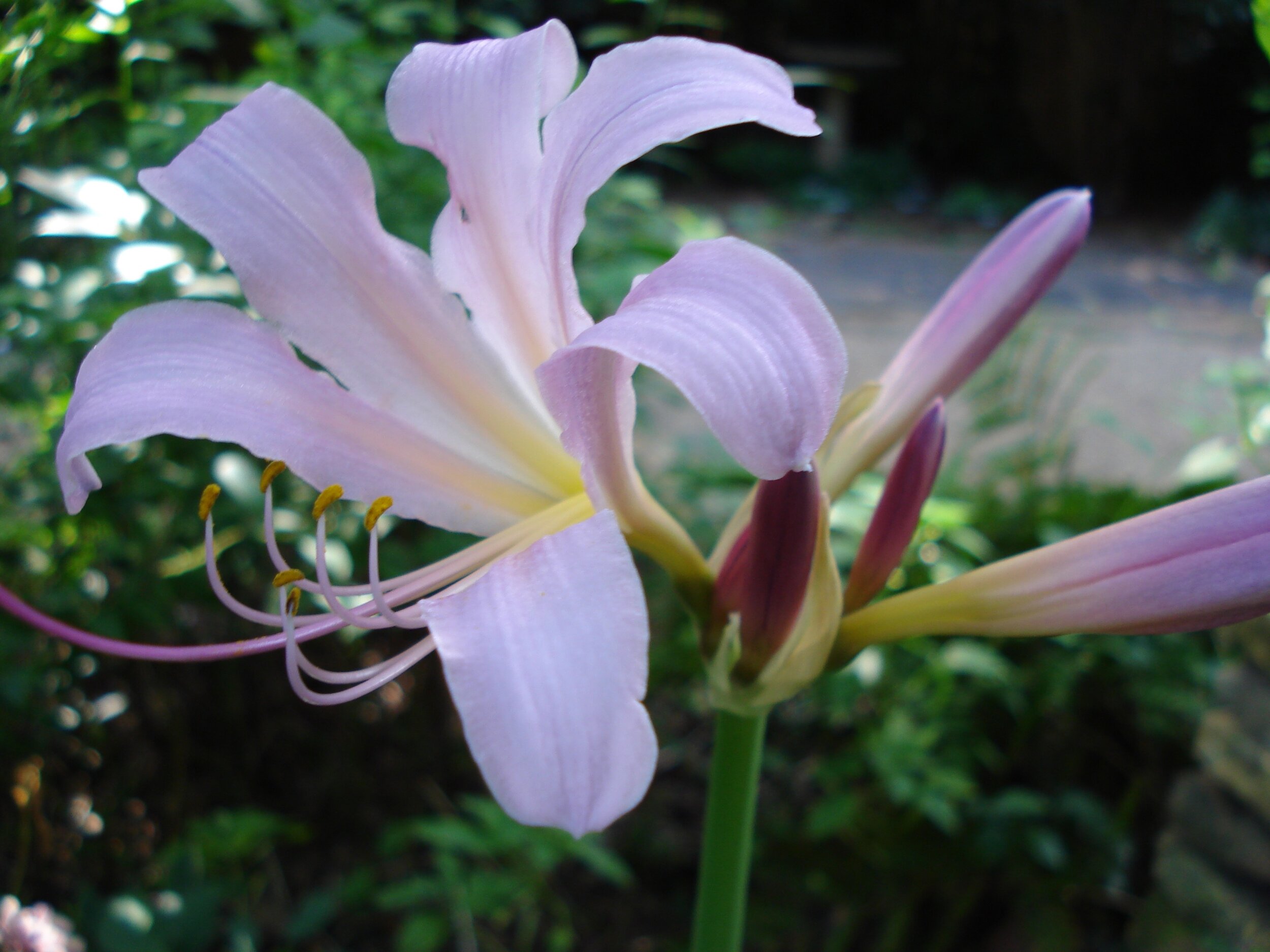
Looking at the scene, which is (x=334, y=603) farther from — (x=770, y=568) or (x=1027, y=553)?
(x=1027, y=553)

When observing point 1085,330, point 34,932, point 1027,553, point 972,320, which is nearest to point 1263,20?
point 972,320

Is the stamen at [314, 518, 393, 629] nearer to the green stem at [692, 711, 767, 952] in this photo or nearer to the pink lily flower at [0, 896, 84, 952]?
the green stem at [692, 711, 767, 952]

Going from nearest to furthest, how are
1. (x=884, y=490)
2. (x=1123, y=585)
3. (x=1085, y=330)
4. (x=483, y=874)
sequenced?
(x=1123, y=585) < (x=884, y=490) < (x=483, y=874) < (x=1085, y=330)

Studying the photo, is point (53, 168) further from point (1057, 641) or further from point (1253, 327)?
point (1253, 327)

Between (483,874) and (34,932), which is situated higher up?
(34,932)

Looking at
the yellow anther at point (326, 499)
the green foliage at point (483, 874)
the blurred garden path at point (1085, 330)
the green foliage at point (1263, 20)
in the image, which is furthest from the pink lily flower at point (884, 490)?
the blurred garden path at point (1085, 330)

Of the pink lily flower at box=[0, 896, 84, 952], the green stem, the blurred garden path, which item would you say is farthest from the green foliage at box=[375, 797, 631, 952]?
the blurred garden path

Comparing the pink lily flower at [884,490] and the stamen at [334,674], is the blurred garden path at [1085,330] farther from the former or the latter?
the stamen at [334,674]
